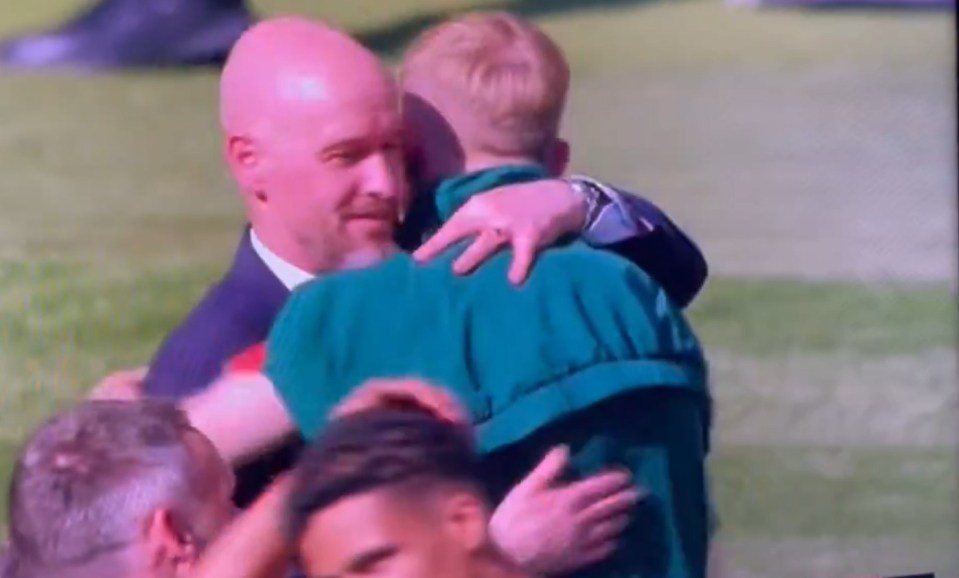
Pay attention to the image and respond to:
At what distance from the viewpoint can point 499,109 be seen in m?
1.78

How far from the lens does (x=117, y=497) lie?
5.04ft

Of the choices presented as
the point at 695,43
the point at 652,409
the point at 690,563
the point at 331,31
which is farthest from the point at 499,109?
the point at 695,43

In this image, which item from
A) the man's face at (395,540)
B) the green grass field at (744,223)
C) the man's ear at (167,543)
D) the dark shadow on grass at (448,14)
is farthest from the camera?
the dark shadow on grass at (448,14)

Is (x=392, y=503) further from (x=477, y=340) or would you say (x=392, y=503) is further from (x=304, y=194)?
(x=304, y=194)

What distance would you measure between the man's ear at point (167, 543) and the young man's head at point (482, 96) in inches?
18.7

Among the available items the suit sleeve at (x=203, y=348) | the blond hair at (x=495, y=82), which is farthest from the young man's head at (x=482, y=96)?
the suit sleeve at (x=203, y=348)

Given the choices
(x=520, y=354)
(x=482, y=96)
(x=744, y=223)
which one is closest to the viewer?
(x=520, y=354)

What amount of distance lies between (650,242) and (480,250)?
0.87ft

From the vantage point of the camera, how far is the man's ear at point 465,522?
139 cm

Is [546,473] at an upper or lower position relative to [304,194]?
lower

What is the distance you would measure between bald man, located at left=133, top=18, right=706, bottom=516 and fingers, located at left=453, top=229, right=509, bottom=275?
0.04 metres

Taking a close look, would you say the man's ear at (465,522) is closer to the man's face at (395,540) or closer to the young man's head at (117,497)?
the man's face at (395,540)

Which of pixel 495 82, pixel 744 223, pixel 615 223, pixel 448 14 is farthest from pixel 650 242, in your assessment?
pixel 448 14

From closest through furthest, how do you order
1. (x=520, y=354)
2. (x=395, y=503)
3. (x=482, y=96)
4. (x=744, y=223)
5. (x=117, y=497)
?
1. (x=395, y=503)
2. (x=117, y=497)
3. (x=520, y=354)
4. (x=482, y=96)
5. (x=744, y=223)
